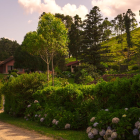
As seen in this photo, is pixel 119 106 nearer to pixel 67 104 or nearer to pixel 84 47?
pixel 67 104

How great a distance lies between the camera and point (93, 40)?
42656 mm

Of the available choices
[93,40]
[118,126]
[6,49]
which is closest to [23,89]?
[118,126]

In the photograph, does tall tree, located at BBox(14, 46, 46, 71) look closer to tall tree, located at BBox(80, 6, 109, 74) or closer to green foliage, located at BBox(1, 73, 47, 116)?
tall tree, located at BBox(80, 6, 109, 74)

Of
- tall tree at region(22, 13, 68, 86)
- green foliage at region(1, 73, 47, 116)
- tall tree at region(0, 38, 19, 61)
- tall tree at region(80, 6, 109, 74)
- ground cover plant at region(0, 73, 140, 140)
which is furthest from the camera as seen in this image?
tall tree at region(0, 38, 19, 61)

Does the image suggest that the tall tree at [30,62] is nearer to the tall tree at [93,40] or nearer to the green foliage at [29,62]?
the green foliage at [29,62]

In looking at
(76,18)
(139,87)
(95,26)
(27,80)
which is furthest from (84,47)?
(139,87)

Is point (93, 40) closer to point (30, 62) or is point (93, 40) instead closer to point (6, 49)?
point (30, 62)

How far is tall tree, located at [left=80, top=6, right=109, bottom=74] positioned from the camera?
1668 inches

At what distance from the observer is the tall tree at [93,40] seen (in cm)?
4238

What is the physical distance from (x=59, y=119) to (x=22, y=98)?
212 inches

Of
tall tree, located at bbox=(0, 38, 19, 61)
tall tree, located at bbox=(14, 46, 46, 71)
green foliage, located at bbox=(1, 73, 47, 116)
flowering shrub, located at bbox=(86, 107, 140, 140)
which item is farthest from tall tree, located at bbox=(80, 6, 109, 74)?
tall tree, located at bbox=(0, 38, 19, 61)

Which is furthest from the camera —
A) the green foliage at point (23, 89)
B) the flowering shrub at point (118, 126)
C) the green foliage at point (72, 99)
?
the green foliage at point (23, 89)

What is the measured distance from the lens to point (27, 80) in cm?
1464

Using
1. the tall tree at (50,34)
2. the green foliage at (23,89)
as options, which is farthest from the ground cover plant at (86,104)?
the tall tree at (50,34)
